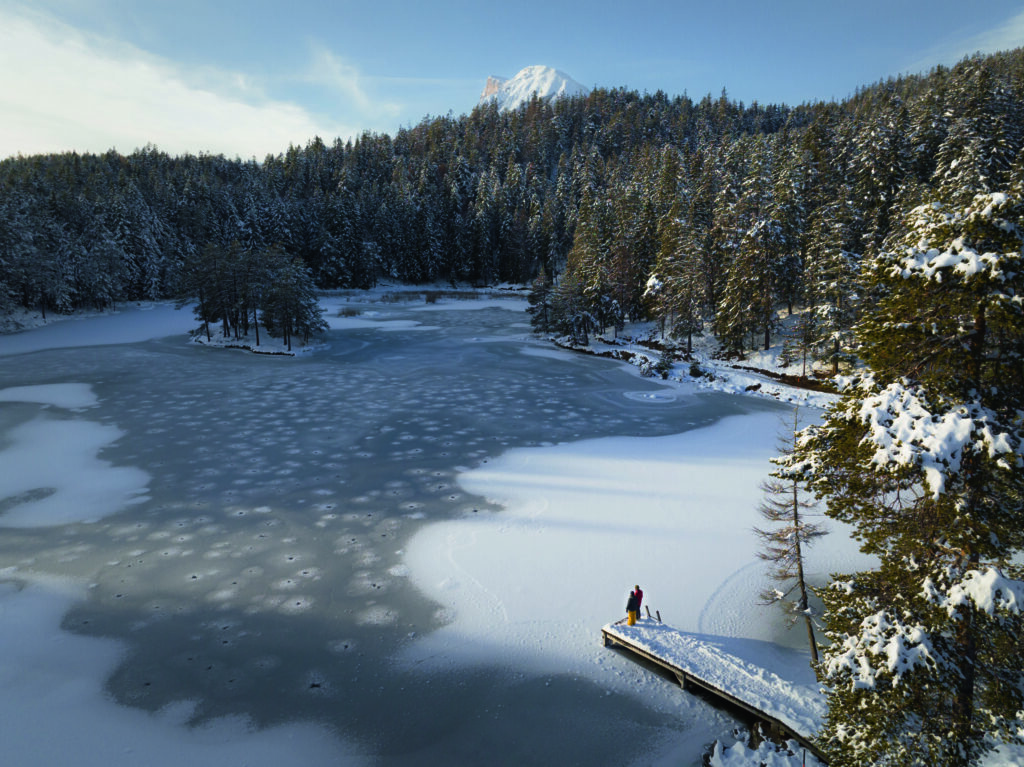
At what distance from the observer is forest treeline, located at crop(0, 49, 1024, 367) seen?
138 ft

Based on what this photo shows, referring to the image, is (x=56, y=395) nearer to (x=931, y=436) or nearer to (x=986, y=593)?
(x=931, y=436)

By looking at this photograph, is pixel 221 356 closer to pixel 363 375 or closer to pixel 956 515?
pixel 363 375

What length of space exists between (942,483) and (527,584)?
1081 centimetres

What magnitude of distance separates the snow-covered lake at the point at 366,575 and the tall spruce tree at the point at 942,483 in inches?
168

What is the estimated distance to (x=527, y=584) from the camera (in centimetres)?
1491

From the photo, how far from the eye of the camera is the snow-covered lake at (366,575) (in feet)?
33.9

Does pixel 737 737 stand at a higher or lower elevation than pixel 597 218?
lower

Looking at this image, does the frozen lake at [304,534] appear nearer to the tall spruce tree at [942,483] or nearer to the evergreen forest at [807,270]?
the tall spruce tree at [942,483]

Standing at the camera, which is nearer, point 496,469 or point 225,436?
point 496,469

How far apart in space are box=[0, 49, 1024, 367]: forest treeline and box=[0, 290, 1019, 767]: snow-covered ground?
31.6 feet

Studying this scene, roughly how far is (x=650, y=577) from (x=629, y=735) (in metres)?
5.48

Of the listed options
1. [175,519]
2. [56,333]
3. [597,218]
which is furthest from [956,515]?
[56,333]

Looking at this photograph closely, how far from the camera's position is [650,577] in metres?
15.3

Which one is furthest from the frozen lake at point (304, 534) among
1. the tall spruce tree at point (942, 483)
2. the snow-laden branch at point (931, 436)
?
the snow-laden branch at point (931, 436)
